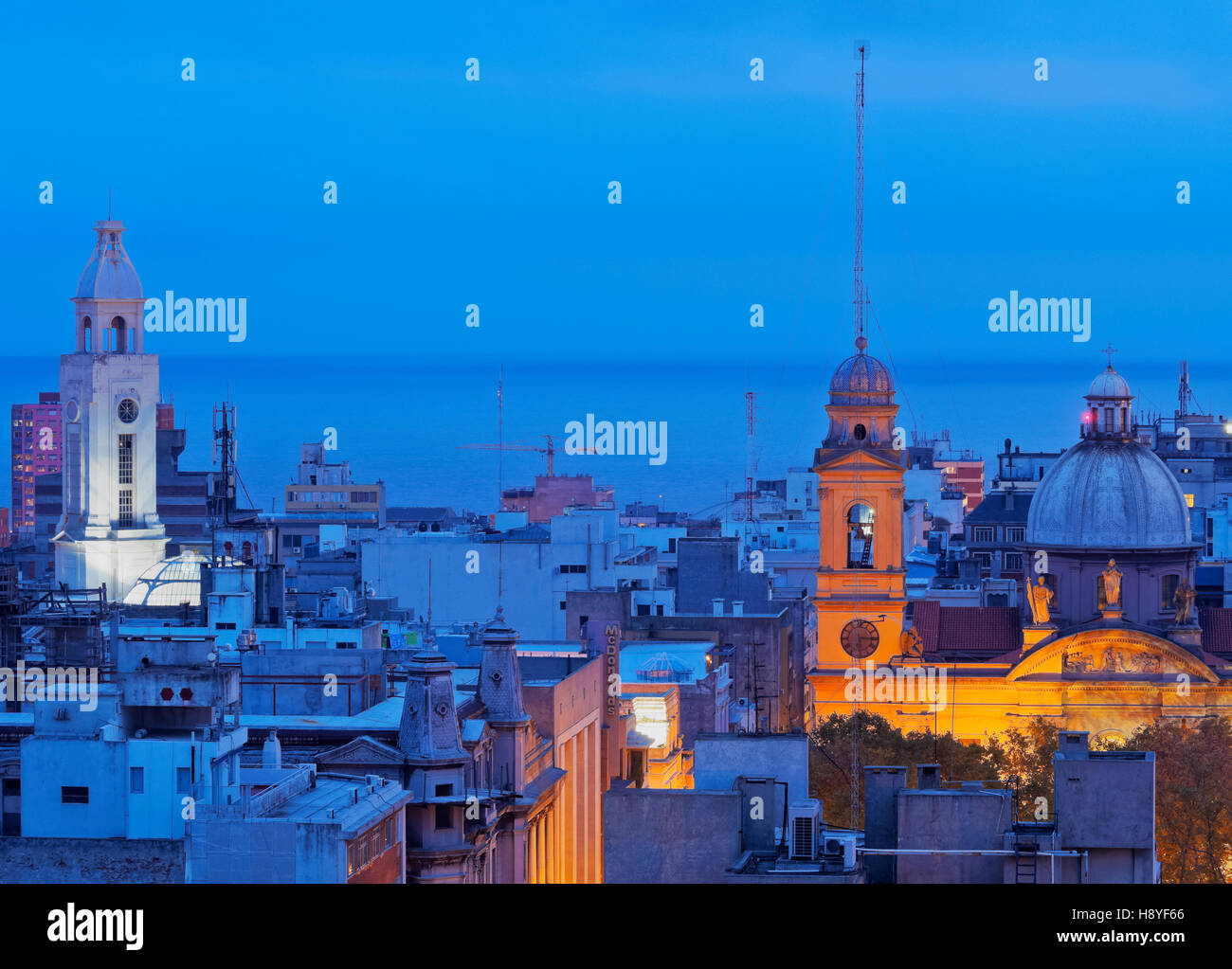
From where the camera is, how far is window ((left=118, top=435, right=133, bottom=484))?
97000 millimetres

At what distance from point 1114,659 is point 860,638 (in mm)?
8405

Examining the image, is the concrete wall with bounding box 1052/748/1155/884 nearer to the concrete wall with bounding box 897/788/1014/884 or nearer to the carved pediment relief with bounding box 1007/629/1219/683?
the concrete wall with bounding box 897/788/1014/884

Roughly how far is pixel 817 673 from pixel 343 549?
39.7m

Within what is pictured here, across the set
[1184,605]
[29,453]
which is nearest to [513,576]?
[1184,605]

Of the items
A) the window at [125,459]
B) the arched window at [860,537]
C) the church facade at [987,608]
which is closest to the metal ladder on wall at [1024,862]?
the church facade at [987,608]

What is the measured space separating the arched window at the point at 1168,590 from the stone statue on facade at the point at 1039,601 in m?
A: 3.81

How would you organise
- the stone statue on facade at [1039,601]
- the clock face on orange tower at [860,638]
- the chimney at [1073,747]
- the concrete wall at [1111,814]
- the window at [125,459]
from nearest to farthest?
the concrete wall at [1111,814]
the chimney at [1073,747]
the stone statue on facade at [1039,601]
the clock face on orange tower at [860,638]
the window at [125,459]

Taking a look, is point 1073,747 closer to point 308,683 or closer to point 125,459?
point 308,683

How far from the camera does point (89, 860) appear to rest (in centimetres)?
3148

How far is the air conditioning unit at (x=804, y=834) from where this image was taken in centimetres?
3109

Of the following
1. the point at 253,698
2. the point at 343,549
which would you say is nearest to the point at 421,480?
the point at 343,549
